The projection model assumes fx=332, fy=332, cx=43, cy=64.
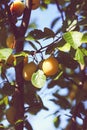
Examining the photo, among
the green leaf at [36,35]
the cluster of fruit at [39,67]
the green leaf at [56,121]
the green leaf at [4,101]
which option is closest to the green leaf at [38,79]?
the cluster of fruit at [39,67]

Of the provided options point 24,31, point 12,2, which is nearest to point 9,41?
point 24,31

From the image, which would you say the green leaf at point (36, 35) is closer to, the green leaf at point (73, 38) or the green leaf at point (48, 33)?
the green leaf at point (48, 33)

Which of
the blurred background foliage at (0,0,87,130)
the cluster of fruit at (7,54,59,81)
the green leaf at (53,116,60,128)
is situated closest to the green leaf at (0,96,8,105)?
the blurred background foliage at (0,0,87,130)

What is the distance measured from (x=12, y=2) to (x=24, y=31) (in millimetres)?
213

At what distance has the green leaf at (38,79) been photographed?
136cm

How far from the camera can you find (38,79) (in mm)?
1356

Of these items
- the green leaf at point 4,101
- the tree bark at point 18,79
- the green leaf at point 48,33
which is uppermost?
the green leaf at point 48,33

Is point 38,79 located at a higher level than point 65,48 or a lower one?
lower

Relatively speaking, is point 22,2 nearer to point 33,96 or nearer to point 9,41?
point 9,41

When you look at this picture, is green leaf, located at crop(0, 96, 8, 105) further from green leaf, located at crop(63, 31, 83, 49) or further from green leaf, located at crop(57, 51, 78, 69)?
→ green leaf, located at crop(63, 31, 83, 49)

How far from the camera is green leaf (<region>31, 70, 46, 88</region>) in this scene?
4.47 ft

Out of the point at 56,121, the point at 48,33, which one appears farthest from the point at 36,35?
the point at 56,121

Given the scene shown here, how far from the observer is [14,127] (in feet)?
4.65

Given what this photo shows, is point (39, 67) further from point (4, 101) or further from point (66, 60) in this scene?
point (4, 101)
